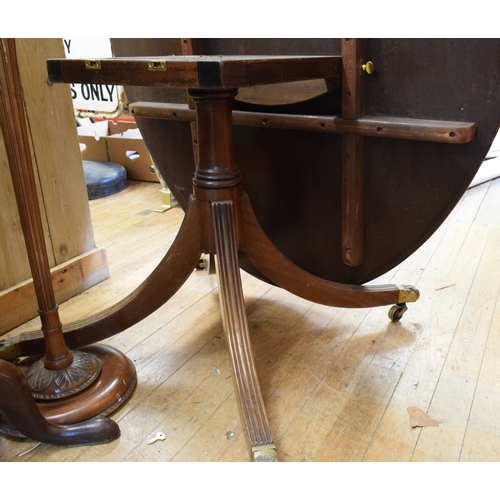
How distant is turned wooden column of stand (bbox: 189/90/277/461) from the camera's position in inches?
45.4

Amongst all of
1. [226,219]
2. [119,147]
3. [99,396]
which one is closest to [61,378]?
[99,396]

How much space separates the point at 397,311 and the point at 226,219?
2.11ft

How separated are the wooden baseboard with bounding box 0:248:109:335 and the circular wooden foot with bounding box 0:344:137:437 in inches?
10.6

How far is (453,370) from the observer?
54.4 inches

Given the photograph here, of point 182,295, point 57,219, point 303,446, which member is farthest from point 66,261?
point 303,446

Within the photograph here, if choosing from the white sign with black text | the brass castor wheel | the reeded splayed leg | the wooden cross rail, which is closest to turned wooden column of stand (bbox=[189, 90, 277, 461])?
the reeded splayed leg

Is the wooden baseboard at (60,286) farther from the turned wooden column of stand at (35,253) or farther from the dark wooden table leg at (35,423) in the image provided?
the dark wooden table leg at (35,423)

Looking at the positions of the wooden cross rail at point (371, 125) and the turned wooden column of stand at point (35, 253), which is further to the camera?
the wooden cross rail at point (371, 125)

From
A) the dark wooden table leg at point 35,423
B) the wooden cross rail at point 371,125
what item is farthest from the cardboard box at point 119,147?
the dark wooden table leg at point 35,423

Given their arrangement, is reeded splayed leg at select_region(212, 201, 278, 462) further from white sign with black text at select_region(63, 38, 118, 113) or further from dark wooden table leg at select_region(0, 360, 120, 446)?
white sign with black text at select_region(63, 38, 118, 113)

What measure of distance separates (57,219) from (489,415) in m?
1.34

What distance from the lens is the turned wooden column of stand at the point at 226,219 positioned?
45.4 inches

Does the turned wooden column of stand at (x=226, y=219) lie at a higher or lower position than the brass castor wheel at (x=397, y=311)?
higher

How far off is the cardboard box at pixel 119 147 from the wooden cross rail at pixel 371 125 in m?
1.61
